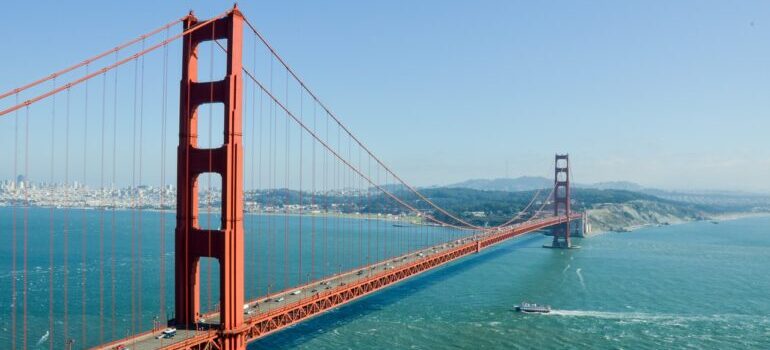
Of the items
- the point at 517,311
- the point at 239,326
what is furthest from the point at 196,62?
the point at 517,311

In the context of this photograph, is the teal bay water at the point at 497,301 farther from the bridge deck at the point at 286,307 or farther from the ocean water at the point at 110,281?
the bridge deck at the point at 286,307

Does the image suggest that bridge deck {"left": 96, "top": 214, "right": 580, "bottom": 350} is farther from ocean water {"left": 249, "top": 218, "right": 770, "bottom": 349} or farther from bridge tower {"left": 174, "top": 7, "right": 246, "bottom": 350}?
ocean water {"left": 249, "top": 218, "right": 770, "bottom": 349}

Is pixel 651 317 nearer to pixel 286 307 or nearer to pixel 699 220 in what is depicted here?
pixel 286 307

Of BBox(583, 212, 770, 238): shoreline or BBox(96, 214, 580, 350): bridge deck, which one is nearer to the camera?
BBox(96, 214, 580, 350): bridge deck

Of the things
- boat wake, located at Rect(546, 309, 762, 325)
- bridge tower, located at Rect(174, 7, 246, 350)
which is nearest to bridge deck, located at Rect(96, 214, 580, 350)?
bridge tower, located at Rect(174, 7, 246, 350)

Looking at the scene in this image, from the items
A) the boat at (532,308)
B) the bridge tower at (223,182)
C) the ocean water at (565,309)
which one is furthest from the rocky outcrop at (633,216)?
the bridge tower at (223,182)

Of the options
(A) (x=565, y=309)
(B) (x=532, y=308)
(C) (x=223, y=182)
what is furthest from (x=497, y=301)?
(C) (x=223, y=182)
